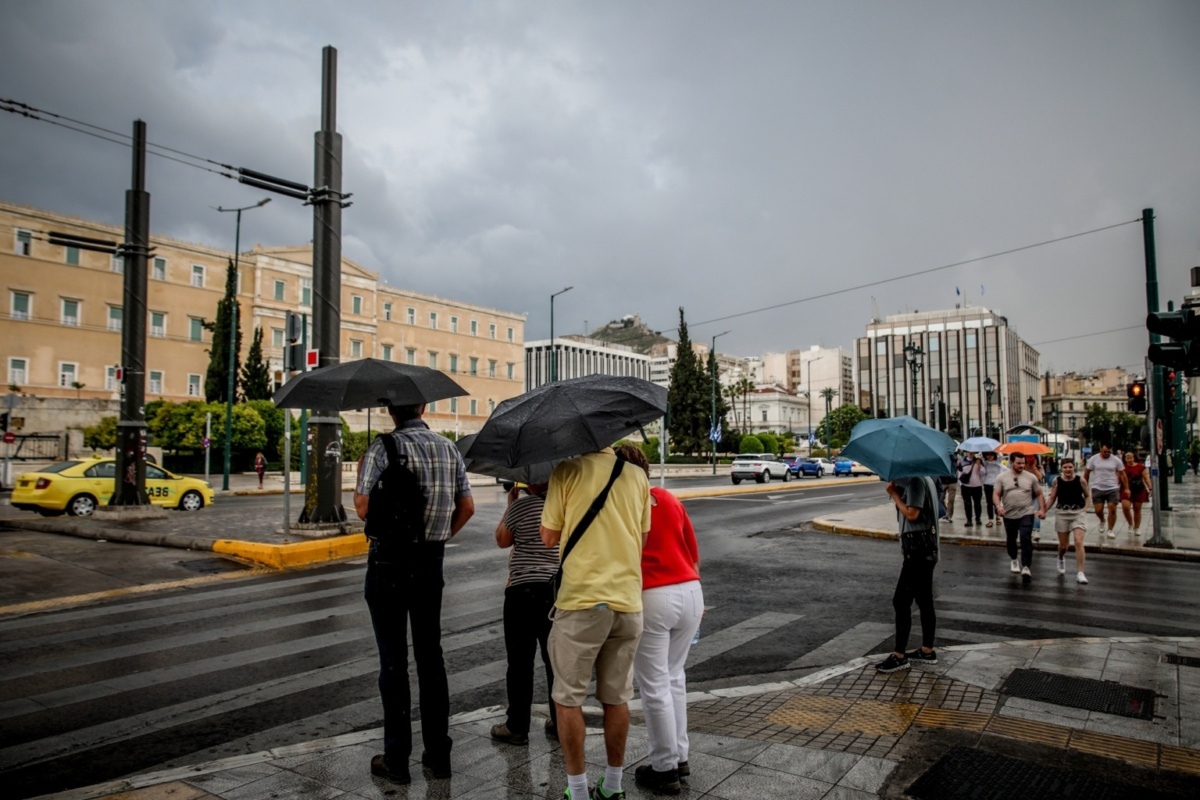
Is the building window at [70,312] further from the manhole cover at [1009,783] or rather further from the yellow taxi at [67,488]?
the manhole cover at [1009,783]

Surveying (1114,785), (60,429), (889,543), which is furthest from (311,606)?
(60,429)

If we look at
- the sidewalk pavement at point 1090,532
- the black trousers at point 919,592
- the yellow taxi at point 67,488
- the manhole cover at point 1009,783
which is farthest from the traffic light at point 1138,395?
the yellow taxi at point 67,488

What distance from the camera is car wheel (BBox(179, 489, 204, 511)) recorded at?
2169cm

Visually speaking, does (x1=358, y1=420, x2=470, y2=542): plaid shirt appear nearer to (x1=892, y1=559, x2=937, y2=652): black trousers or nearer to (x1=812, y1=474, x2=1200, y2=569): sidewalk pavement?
(x1=892, y1=559, x2=937, y2=652): black trousers

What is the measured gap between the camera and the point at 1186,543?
14.8 metres

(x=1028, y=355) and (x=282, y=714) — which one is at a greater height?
(x=1028, y=355)

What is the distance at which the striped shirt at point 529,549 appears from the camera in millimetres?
4457

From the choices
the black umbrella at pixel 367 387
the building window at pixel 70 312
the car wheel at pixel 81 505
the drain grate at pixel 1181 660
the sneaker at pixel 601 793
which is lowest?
the drain grate at pixel 1181 660

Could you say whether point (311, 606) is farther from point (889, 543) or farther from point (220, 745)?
point (889, 543)

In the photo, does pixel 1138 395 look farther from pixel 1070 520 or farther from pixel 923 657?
pixel 923 657

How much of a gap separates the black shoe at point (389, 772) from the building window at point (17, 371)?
69799mm

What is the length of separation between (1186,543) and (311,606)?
15436 millimetres

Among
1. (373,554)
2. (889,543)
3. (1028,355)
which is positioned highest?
(1028,355)

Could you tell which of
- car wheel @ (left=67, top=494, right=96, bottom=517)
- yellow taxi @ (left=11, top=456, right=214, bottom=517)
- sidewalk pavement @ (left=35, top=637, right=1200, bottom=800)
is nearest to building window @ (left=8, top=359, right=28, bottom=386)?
yellow taxi @ (left=11, top=456, right=214, bottom=517)
